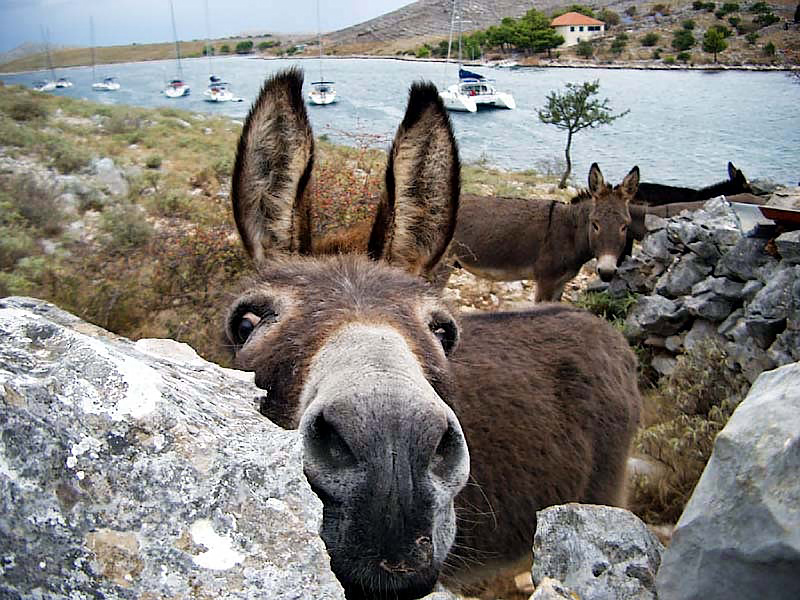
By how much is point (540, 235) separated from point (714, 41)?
3.83m

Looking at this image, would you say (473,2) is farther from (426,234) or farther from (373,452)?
(373,452)

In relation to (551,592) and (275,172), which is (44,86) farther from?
(551,592)

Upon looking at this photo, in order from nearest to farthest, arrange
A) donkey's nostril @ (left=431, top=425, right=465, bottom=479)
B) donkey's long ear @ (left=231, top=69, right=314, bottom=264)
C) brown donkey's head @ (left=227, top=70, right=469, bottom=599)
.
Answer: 1. brown donkey's head @ (left=227, top=70, right=469, bottom=599)
2. donkey's nostril @ (left=431, top=425, right=465, bottom=479)
3. donkey's long ear @ (left=231, top=69, right=314, bottom=264)

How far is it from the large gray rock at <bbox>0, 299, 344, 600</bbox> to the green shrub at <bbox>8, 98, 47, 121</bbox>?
22.3m

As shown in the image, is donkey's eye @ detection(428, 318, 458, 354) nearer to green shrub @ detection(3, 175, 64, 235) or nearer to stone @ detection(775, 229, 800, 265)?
stone @ detection(775, 229, 800, 265)

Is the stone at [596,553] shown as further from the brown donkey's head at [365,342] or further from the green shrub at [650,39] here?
the green shrub at [650,39]

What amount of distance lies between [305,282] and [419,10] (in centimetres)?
1742

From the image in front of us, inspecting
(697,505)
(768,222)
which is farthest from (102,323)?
(768,222)

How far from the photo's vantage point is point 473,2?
48.4 ft

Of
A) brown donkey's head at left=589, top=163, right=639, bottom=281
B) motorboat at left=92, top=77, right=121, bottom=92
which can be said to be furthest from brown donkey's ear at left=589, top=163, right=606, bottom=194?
motorboat at left=92, top=77, right=121, bottom=92

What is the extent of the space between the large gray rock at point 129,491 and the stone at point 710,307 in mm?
6114

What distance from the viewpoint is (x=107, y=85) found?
29.0 metres

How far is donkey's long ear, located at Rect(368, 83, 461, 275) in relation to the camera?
2.37 m

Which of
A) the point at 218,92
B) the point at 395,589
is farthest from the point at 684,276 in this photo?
the point at 218,92
